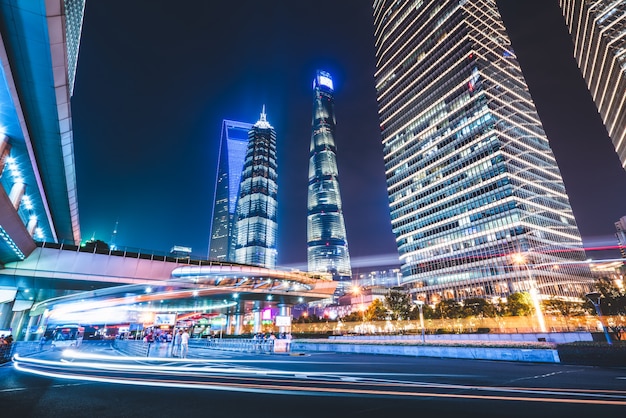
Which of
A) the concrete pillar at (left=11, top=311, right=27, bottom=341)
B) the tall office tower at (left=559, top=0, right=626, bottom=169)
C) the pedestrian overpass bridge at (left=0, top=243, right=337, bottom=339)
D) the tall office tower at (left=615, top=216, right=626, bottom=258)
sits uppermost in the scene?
the tall office tower at (left=559, top=0, right=626, bottom=169)

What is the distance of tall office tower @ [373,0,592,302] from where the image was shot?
318 feet

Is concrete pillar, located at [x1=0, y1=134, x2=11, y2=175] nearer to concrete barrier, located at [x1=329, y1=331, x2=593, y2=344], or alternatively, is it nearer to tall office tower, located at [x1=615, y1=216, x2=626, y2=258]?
concrete barrier, located at [x1=329, y1=331, x2=593, y2=344]

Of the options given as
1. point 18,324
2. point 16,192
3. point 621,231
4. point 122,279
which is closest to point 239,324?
point 18,324

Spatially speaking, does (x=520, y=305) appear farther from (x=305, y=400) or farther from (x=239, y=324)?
(x=305, y=400)

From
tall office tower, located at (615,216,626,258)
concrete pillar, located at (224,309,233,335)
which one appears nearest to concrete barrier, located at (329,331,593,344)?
concrete pillar, located at (224,309,233,335)

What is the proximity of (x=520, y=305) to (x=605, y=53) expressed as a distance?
9873 cm

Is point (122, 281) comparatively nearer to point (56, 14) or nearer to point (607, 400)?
point (56, 14)

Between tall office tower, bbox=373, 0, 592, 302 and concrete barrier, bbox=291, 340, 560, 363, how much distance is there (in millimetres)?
78941

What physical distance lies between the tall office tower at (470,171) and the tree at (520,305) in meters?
29.3

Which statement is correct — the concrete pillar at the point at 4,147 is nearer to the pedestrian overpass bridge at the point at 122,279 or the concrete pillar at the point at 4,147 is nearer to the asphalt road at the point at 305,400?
the pedestrian overpass bridge at the point at 122,279

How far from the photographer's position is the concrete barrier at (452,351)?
1578 cm

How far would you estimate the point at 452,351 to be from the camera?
2042cm

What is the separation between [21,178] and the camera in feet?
87.6

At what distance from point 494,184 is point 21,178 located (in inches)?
4576
